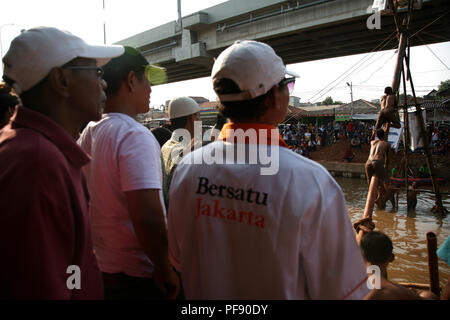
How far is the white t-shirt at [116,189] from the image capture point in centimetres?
176

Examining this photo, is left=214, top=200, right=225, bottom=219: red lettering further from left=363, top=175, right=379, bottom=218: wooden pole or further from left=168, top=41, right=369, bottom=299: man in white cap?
left=363, top=175, right=379, bottom=218: wooden pole

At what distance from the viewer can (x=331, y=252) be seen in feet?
3.94

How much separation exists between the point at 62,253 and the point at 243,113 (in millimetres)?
873

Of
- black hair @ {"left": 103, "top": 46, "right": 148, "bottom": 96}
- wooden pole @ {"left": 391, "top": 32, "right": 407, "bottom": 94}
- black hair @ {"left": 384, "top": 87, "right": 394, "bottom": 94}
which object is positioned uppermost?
wooden pole @ {"left": 391, "top": 32, "right": 407, "bottom": 94}

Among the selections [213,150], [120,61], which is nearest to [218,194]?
[213,150]

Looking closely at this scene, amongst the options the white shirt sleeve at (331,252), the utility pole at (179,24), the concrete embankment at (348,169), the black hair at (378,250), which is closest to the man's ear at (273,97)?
the white shirt sleeve at (331,252)

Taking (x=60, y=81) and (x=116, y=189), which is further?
(x=116, y=189)

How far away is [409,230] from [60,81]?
1057cm

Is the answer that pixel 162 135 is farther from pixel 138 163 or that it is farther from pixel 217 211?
pixel 217 211

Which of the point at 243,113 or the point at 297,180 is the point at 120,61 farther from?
the point at 297,180

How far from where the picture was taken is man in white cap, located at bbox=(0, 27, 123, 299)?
3.39ft

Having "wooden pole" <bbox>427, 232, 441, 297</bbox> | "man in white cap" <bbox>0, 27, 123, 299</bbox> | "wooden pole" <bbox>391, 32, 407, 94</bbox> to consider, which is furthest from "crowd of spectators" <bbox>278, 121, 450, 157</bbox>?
"man in white cap" <bbox>0, 27, 123, 299</bbox>

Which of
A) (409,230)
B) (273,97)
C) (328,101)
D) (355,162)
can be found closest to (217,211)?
(273,97)
